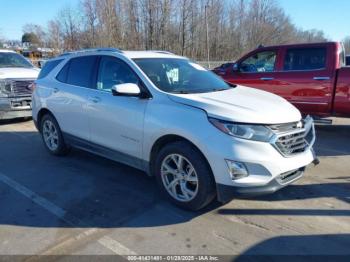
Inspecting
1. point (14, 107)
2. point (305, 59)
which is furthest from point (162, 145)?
point (14, 107)

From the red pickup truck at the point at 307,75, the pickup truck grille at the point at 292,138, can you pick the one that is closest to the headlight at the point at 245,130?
the pickup truck grille at the point at 292,138

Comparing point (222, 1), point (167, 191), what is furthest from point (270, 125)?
point (222, 1)

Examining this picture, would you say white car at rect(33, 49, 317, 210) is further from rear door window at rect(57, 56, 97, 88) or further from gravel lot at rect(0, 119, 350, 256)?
gravel lot at rect(0, 119, 350, 256)

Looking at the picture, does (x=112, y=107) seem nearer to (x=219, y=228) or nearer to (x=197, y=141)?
(x=197, y=141)

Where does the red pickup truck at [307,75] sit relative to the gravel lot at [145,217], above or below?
above

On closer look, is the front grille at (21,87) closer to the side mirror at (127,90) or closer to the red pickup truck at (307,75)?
the red pickup truck at (307,75)

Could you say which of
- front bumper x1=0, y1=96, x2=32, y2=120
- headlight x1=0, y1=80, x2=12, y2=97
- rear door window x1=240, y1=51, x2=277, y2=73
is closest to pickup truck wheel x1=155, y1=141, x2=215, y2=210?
rear door window x1=240, y1=51, x2=277, y2=73

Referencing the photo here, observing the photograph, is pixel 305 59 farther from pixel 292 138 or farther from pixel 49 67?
pixel 49 67

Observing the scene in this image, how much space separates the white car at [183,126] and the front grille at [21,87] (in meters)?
3.94

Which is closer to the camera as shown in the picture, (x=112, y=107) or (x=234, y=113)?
(x=234, y=113)

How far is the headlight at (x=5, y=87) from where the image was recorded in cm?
888

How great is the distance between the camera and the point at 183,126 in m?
3.81

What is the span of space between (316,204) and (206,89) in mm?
1914

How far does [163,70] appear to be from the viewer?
4754mm
